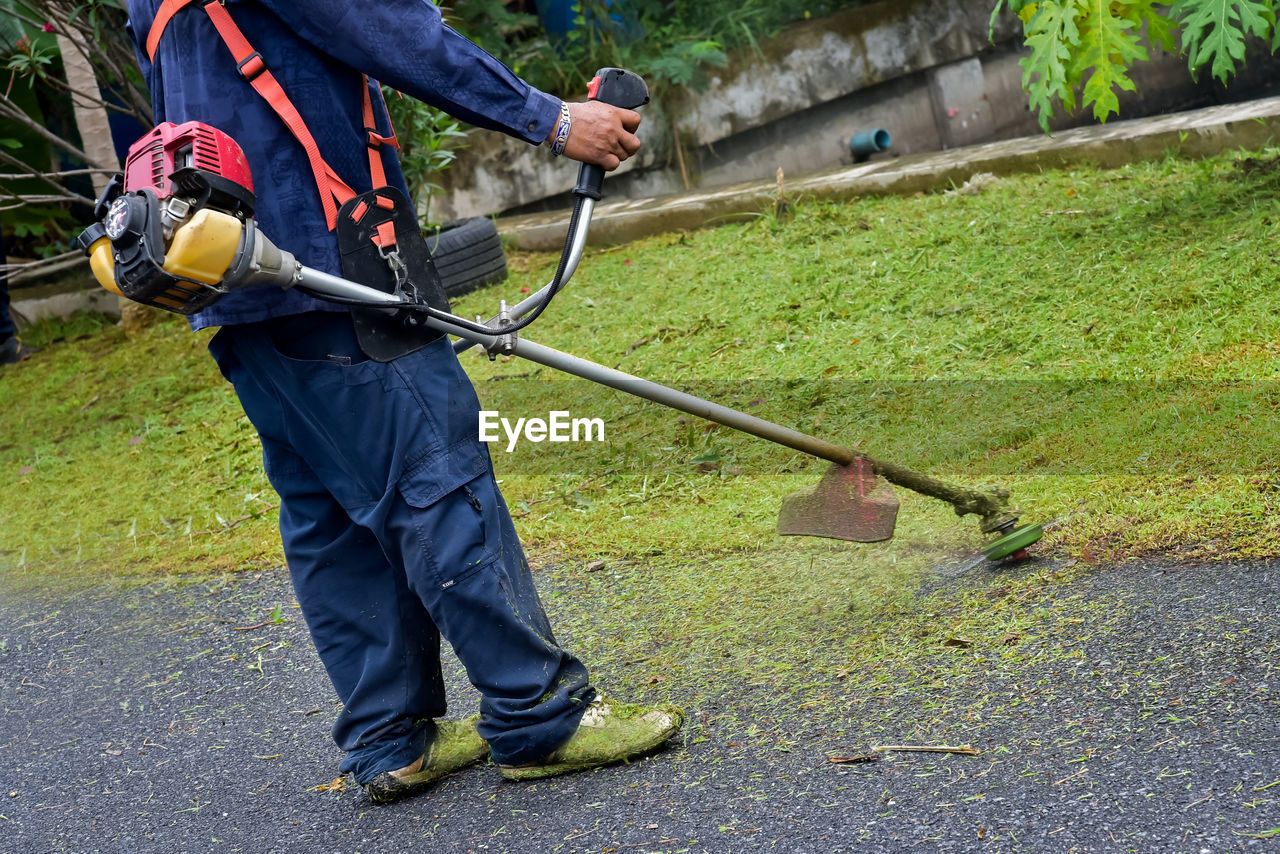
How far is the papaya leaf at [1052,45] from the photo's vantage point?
4.26 metres

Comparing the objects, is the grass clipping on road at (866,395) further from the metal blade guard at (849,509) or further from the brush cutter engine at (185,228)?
the brush cutter engine at (185,228)

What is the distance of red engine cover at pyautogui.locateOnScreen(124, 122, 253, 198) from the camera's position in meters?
2.09

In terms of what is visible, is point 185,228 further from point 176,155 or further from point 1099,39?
point 1099,39

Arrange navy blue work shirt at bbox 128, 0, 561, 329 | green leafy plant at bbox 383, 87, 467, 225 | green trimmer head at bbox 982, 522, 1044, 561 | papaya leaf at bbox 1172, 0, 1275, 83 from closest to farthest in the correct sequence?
navy blue work shirt at bbox 128, 0, 561, 329 → green trimmer head at bbox 982, 522, 1044, 561 → papaya leaf at bbox 1172, 0, 1275, 83 → green leafy plant at bbox 383, 87, 467, 225

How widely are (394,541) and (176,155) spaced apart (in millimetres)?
827

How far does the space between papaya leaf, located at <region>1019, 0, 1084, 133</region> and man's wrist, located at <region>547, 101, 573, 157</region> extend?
250cm

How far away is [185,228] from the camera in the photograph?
2049 mm

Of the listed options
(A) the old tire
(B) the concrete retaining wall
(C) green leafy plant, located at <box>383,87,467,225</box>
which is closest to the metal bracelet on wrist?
(C) green leafy plant, located at <box>383,87,467,225</box>

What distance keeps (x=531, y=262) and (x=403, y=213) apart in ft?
15.1

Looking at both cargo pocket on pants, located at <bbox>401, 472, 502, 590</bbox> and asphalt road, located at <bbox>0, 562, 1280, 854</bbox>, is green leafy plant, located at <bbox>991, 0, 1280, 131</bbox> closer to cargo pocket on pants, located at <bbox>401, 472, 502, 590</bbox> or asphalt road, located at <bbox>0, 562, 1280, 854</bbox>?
asphalt road, located at <bbox>0, 562, 1280, 854</bbox>

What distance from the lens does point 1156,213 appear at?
16.4 feet

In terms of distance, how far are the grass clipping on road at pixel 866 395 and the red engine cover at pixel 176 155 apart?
184 cm

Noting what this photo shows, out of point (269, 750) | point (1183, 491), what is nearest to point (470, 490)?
point (269, 750)

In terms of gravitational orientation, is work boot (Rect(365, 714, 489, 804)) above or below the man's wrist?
below
